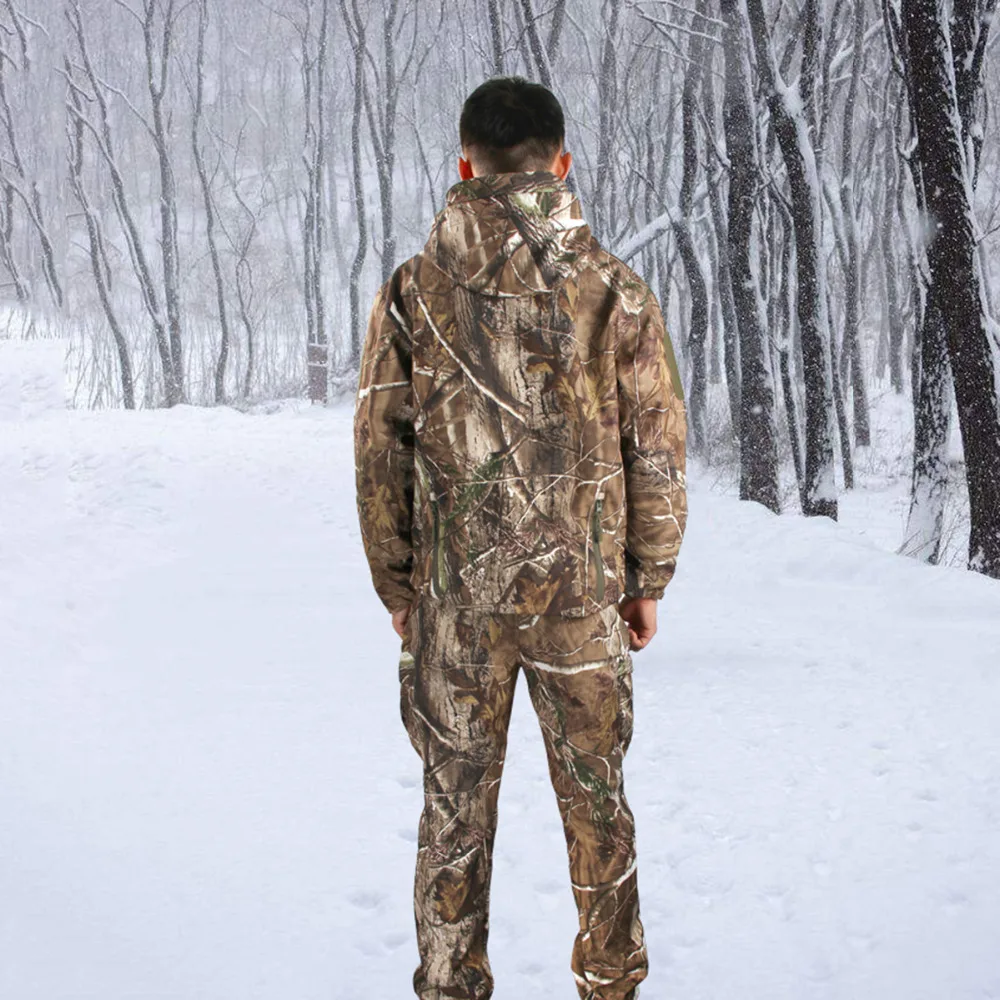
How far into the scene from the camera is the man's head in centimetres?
189

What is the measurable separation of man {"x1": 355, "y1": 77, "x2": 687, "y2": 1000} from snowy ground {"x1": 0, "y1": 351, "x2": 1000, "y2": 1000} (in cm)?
63

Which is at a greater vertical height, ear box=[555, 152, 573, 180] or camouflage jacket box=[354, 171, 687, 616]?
ear box=[555, 152, 573, 180]

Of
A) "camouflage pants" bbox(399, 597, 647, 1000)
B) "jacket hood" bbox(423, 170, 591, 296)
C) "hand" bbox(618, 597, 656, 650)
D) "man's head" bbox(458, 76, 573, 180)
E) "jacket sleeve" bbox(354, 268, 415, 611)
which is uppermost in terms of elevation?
"man's head" bbox(458, 76, 573, 180)

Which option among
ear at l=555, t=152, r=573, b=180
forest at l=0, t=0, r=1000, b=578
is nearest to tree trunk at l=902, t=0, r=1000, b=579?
forest at l=0, t=0, r=1000, b=578

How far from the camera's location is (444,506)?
1.94 m

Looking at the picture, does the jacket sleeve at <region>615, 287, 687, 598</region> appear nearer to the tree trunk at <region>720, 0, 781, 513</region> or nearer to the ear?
the ear

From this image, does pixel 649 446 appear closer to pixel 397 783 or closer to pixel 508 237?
pixel 508 237

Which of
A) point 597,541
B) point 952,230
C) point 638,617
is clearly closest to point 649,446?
point 597,541

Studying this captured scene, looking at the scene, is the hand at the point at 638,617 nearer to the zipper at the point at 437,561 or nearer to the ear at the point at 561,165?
the zipper at the point at 437,561

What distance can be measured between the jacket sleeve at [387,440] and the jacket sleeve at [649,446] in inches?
17.0

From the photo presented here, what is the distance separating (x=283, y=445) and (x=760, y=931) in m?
8.67

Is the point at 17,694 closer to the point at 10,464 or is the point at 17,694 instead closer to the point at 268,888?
the point at 268,888

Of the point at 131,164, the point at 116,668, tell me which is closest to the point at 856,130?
the point at 116,668

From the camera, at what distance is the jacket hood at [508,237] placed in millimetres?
1852
